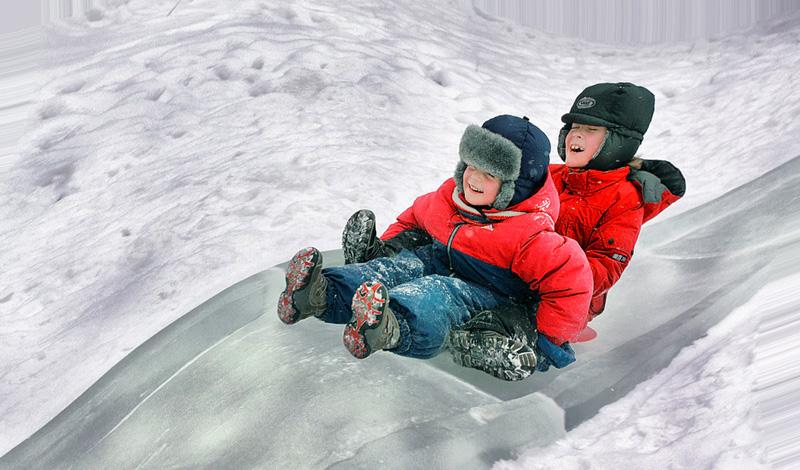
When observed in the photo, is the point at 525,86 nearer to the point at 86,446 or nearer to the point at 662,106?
the point at 662,106

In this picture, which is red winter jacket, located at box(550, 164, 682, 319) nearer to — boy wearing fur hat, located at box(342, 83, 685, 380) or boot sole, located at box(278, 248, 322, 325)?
boy wearing fur hat, located at box(342, 83, 685, 380)

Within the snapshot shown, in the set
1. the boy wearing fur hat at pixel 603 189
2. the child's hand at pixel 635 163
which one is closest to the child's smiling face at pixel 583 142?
the boy wearing fur hat at pixel 603 189

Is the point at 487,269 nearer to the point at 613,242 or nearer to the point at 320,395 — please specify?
the point at 613,242

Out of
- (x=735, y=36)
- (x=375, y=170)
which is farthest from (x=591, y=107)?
(x=735, y=36)

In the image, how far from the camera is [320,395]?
2146mm

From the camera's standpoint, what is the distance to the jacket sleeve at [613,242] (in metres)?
2.44

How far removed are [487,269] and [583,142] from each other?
2.15ft

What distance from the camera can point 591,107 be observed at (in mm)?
2572

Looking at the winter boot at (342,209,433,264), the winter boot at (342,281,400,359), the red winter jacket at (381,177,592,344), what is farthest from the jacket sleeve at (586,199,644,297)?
the winter boot at (342,281,400,359)

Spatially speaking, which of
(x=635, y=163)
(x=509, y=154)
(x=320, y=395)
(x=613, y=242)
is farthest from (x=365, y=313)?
(x=635, y=163)

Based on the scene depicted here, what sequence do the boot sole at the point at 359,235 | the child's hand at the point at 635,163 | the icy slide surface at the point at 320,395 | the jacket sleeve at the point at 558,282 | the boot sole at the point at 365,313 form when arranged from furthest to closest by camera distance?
the child's hand at the point at 635,163 < the boot sole at the point at 359,235 < the jacket sleeve at the point at 558,282 < the icy slide surface at the point at 320,395 < the boot sole at the point at 365,313

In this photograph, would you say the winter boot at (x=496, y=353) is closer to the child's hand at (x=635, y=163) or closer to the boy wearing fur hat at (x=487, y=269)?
the boy wearing fur hat at (x=487, y=269)

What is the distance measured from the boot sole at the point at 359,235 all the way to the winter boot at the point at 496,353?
0.46m

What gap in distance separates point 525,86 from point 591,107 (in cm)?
252
